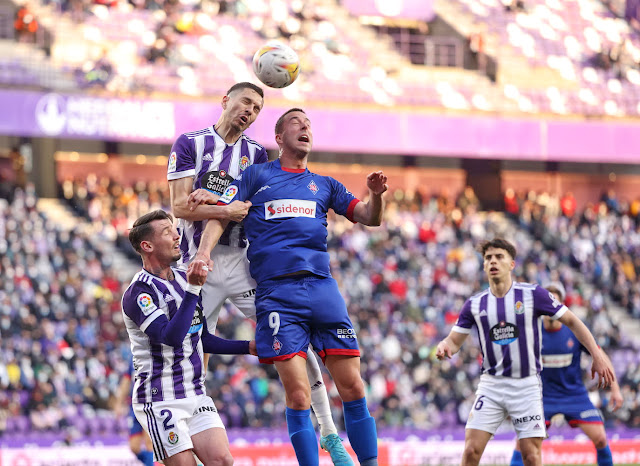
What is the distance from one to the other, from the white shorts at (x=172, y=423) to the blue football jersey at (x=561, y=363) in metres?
5.33

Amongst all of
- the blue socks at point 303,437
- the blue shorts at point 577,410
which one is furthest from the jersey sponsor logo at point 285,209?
the blue shorts at point 577,410

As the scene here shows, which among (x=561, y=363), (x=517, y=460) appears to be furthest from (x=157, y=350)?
(x=561, y=363)

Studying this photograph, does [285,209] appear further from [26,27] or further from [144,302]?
[26,27]

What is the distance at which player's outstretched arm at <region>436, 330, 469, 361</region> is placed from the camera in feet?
27.2

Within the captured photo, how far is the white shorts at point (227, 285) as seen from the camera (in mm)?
7371

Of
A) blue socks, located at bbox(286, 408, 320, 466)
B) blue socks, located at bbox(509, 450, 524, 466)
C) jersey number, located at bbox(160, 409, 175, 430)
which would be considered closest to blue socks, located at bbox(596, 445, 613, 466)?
blue socks, located at bbox(509, 450, 524, 466)

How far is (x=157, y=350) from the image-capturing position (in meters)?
6.49

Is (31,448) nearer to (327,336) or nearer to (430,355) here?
(430,355)

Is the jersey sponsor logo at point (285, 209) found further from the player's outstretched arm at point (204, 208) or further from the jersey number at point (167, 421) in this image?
the jersey number at point (167, 421)

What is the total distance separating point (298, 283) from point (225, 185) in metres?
0.93

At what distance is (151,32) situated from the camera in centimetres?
2703

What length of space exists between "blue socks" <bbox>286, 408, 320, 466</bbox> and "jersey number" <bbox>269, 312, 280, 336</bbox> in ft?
1.77

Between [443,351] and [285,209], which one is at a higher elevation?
[285,209]

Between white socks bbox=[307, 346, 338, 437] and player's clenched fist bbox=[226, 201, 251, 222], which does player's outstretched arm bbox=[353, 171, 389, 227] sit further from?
white socks bbox=[307, 346, 338, 437]
